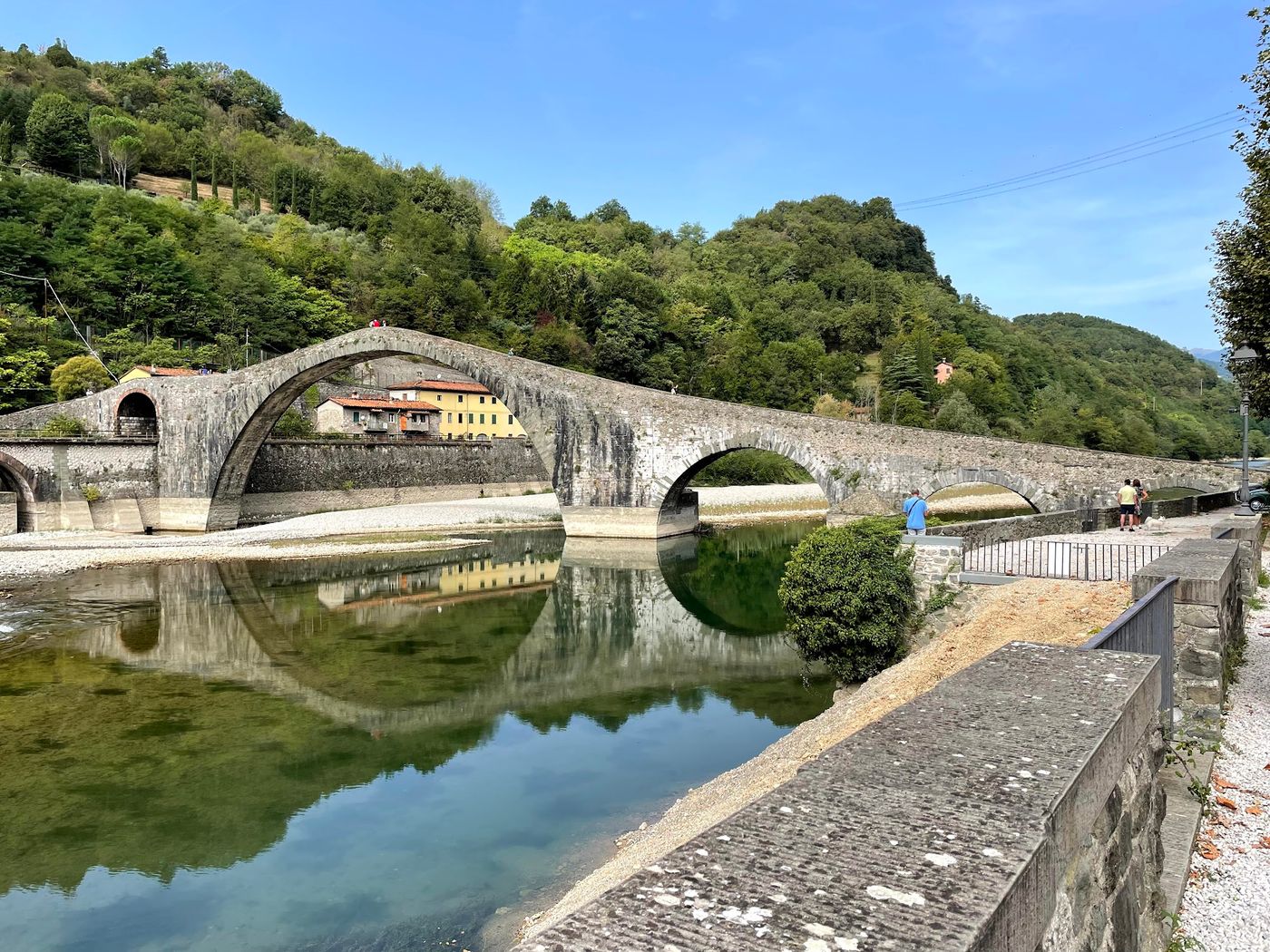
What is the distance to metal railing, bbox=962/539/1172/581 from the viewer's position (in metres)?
11.2

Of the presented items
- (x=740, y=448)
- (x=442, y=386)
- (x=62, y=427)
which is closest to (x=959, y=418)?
(x=442, y=386)

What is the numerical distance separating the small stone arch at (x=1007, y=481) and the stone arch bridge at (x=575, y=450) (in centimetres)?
4

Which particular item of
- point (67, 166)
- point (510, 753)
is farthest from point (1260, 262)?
point (67, 166)

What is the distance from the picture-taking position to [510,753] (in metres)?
11.0

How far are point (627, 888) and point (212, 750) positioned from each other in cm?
1068

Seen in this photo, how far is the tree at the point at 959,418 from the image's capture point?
61.3 metres

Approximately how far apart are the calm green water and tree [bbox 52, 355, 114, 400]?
71.8 ft

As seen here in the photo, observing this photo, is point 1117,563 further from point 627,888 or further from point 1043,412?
point 1043,412

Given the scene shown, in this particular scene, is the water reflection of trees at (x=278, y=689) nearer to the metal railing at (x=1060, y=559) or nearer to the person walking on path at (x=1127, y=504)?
the metal railing at (x=1060, y=559)

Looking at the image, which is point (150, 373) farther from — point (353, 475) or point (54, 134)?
point (54, 134)

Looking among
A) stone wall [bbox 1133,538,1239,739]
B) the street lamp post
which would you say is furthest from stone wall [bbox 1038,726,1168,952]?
the street lamp post

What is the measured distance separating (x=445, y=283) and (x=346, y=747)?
52.2m

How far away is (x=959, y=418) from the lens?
202ft

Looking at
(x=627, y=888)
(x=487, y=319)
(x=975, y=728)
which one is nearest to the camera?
(x=627, y=888)
